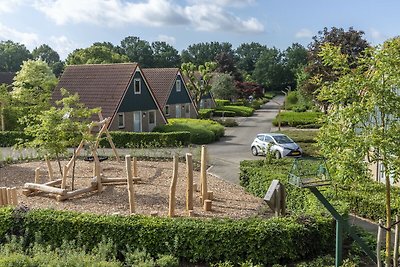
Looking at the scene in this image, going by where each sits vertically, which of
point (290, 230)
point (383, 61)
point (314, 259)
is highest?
point (383, 61)

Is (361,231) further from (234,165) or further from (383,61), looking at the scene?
(234,165)

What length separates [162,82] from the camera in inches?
1902

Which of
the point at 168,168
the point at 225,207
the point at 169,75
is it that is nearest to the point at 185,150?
the point at 168,168

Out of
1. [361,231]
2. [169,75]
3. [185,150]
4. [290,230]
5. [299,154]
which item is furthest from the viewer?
[169,75]

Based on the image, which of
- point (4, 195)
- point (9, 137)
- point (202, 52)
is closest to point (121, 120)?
point (9, 137)

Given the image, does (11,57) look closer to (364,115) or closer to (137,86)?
(137,86)

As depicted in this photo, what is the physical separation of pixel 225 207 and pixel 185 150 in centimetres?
1540

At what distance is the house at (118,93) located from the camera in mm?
36281

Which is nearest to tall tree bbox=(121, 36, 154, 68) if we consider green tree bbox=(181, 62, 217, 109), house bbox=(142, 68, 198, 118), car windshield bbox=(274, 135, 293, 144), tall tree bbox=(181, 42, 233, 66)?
tall tree bbox=(181, 42, 233, 66)

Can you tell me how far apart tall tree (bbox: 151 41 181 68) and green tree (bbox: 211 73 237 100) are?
138 ft

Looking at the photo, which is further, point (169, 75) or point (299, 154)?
point (169, 75)

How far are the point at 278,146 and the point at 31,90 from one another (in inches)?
943

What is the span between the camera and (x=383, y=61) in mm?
8562

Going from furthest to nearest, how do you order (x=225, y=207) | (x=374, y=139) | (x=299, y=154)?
1. (x=299, y=154)
2. (x=225, y=207)
3. (x=374, y=139)
